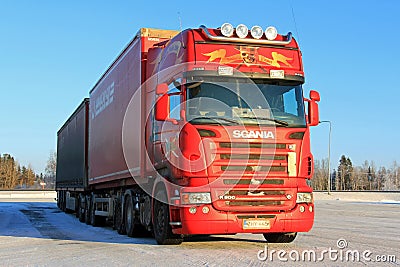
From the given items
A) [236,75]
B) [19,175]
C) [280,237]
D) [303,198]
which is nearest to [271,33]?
[236,75]

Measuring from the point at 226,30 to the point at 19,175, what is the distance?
144627mm

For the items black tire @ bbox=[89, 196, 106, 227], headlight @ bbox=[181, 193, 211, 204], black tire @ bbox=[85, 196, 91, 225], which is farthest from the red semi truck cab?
black tire @ bbox=[85, 196, 91, 225]

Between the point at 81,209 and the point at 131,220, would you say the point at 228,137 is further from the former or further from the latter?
the point at 81,209

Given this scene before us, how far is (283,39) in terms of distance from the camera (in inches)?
436

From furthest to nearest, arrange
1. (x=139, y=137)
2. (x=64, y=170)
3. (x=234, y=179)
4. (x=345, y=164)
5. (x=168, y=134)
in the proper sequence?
(x=345, y=164) → (x=64, y=170) → (x=139, y=137) → (x=168, y=134) → (x=234, y=179)

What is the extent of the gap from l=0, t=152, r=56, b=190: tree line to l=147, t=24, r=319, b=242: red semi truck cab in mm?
124588

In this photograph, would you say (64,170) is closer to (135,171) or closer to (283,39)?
(135,171)

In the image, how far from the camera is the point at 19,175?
5782 inches

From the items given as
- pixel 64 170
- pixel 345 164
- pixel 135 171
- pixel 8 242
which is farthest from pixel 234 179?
pixel 345 164

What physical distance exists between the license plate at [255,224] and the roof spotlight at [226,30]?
3354 millimetres

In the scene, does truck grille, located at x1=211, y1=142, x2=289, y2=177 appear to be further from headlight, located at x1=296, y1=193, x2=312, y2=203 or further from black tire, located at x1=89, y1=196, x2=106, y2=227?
black tire, located at x1=89, y1=196, x2=106, y2=227

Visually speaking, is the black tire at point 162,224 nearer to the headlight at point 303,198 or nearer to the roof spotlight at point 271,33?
the headlight at point 303,198

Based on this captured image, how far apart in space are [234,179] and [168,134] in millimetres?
1546

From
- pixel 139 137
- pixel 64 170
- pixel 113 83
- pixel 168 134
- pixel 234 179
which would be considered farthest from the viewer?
pixel 64 170
